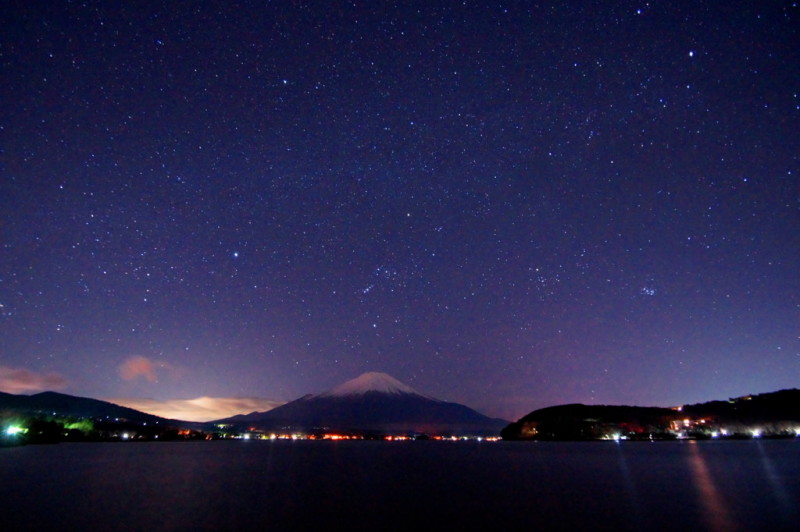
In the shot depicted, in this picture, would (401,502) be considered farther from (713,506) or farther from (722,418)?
(722,418)

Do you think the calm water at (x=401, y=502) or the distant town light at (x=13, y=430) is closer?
the calm water at (x=401, y=502)

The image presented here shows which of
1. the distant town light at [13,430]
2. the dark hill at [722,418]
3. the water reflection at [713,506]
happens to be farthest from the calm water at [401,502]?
the dark hill at [722,418]

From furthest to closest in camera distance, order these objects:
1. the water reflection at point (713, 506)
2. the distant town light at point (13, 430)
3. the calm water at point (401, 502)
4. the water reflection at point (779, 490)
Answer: the distant town light at point (13, 430), the water reflection at point (779, 490), the calm water at point (401, 502), the water reflection at point (713, 506)

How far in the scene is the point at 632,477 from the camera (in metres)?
47.1

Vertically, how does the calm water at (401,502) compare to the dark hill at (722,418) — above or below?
below

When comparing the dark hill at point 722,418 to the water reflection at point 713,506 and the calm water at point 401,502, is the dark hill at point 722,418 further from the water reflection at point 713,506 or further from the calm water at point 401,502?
the water reflection at point 713,506

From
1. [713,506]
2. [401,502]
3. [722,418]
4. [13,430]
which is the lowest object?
[713,506]

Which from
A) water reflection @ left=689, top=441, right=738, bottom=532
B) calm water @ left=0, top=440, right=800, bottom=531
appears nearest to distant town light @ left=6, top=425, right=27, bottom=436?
calm water @ left=0, top=440, right=800, bottom=531

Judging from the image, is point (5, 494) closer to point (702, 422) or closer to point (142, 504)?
point (142, 504)

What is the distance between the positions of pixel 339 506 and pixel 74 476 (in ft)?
106

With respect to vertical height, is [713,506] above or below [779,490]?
below

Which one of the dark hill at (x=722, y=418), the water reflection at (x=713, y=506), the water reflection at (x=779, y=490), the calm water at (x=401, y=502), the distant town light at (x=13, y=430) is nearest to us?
the water reflection at (x=713, y=506)

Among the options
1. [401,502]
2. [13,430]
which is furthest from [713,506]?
[13,430]

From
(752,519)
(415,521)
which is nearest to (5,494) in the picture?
(415,521)
